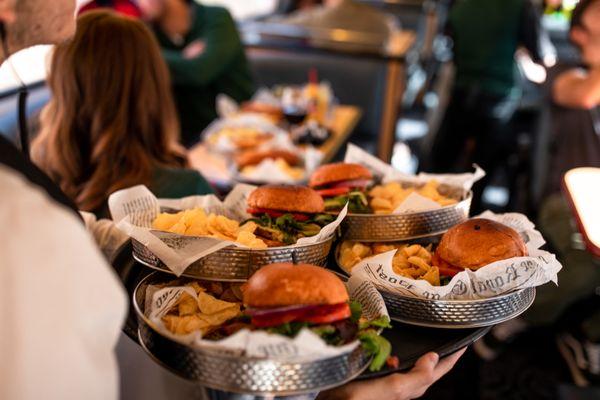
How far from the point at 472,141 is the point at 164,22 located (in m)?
2.08

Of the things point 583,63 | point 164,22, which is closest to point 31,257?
point 583,63

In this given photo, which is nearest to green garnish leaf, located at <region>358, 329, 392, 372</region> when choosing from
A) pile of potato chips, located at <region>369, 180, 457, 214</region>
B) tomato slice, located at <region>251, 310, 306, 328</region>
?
tomato slice, located at <region>251, 310, 306, 328</region>

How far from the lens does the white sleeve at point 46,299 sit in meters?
0.60

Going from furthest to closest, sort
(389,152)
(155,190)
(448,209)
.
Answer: (389,152) → (155,190) → (448,209)

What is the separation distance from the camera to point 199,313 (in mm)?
1080

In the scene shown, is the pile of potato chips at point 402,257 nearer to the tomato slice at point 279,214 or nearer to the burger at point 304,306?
the tomato slice at point 279,214

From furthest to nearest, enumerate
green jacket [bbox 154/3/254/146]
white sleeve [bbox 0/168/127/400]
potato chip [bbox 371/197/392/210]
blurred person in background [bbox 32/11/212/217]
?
green jacket [bbox 154/3/254/146], blurred person in background [bbox 32/11/212/217], potato chip [bbox 371/197/392/210], white sleeve [bbox 0/168/127/400]

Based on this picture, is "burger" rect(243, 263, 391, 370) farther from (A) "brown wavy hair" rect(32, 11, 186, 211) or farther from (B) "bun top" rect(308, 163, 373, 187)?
(A) "brown wavy hair" rect(32, 11, 186, 211)

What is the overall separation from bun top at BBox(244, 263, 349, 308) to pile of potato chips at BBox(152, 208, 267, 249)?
0.21 meters

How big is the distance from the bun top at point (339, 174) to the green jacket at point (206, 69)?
2.10m

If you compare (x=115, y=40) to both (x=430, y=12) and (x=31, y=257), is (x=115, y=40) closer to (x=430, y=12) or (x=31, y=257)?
(x=31, y=257)

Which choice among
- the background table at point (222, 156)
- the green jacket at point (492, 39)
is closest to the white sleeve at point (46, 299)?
the background table at point (222, 156)

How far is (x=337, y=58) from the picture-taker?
436cm

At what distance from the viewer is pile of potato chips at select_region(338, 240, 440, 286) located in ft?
3.99
